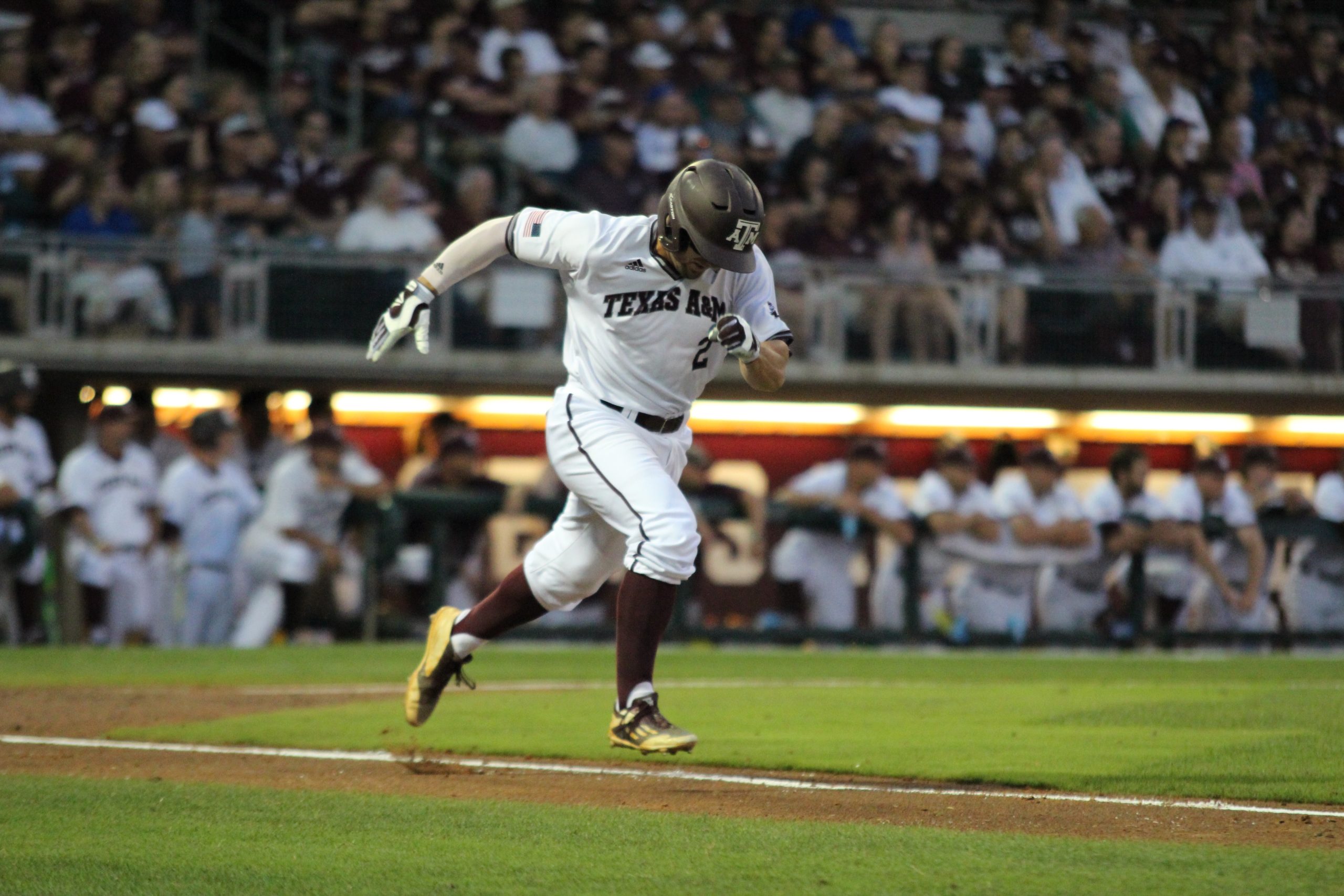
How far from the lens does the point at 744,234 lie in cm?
532

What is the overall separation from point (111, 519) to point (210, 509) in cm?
71

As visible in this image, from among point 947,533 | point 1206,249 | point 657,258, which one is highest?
point 1206,249

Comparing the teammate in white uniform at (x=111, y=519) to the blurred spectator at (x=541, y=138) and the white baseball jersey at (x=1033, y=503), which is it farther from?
the white baseball jersey at (x=1033, y=503)

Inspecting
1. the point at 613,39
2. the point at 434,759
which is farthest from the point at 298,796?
the point at 613,39

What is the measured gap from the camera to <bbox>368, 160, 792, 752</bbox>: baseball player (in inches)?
209

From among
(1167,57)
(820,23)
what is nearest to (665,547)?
(820,23)

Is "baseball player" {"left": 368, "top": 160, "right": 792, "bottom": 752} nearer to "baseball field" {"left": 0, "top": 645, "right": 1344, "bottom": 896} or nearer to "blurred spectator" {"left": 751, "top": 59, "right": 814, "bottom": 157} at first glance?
"baseball field" {"left": 0, "top": 645, "right": 1344, "bottom": 896}

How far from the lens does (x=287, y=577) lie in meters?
11.8

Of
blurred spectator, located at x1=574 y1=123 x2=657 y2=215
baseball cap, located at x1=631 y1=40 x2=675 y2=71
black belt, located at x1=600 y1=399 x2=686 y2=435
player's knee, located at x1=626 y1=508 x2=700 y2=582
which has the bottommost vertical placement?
player's knee, located at x1=626 y1=508 x2=700 y2=582

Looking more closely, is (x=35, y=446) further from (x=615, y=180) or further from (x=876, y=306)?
(x=876, y=306)

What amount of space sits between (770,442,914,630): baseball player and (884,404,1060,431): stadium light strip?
282cm

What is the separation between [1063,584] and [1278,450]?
12.9ft

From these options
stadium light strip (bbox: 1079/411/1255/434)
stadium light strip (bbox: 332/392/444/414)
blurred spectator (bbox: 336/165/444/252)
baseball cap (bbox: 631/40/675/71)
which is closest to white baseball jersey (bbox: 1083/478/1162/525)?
stadium light strip (bbox: 1079/411/1255/434)

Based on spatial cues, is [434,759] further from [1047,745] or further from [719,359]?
[1047,745]
